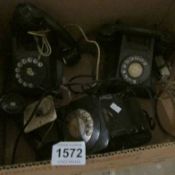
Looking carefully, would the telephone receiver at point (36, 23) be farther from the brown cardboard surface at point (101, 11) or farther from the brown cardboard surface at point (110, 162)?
the brown cardboard surface at point (110, 162)

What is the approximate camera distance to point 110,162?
2.52 ft

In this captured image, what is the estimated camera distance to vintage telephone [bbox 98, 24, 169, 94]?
3.48 ft

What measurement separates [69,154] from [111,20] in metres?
0.49

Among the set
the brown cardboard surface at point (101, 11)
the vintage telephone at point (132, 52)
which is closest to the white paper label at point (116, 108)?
the vintage telephone at point (132, 52)

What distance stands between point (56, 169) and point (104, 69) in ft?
1.43

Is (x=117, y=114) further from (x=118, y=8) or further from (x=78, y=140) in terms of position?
(x=118, y=8)

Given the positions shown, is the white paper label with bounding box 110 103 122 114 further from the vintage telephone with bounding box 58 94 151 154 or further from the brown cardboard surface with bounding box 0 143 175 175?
the brown cardboard surface with bounding box 0 143 175 175

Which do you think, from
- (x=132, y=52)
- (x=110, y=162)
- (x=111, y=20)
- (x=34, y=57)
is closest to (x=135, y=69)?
(x=132, y=52)

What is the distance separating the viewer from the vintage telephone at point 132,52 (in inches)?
41.8

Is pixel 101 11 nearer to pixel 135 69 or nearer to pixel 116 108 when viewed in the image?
pixel 135 69

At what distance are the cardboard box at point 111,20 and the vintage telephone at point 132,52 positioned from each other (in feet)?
0.18

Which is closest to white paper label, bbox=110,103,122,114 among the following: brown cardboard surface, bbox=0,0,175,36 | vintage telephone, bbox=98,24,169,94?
vintage telephone, bbox=98,24,169,94

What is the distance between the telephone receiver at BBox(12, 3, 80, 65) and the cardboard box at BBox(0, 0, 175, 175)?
0.06 metres

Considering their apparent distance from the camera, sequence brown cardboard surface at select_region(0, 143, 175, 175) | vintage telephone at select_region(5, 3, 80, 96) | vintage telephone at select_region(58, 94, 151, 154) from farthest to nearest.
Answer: vintage telephone at select_region(5, 3, 80, 96)
vintage telephone at select_region(58, 94, 151, 154)
brown cardboard surface at select_region(0, 143, 175, 175)
